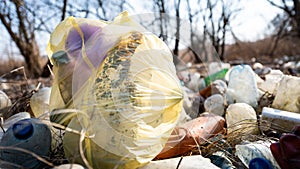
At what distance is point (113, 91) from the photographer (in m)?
0.65

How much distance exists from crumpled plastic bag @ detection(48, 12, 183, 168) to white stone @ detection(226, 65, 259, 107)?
785mm

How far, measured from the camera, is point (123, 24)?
0.80m

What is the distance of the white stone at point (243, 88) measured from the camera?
143cm

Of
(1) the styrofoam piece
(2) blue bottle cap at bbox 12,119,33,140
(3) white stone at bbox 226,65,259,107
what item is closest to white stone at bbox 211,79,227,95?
(3) white stone at bbox 226,65,259,107

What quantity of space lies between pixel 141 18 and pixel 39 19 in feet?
19.1

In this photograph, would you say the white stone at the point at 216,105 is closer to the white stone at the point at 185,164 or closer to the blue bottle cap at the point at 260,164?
the white stone at the point at 185,164

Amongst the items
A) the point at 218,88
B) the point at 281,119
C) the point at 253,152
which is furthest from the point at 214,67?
the point at 253,152

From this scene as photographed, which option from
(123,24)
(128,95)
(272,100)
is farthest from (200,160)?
(272,100)

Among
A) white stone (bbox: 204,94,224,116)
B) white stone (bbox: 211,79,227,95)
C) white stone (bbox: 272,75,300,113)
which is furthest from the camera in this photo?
white stone (bbox: 211,79,227,95)

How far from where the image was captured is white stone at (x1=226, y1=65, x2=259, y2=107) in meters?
1.43

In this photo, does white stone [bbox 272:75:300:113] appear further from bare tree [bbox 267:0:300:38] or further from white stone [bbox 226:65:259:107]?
bare tree [bbox 267:0:300:38]

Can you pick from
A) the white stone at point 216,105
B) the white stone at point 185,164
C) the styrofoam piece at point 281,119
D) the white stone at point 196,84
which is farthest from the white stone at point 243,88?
→ the white stone at point 185,164

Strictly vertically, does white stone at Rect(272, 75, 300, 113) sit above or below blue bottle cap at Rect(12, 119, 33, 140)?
below

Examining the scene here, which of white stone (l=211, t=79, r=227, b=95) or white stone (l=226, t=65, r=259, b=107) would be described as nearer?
white stone (l=226, t=65, r=259, b=107)
